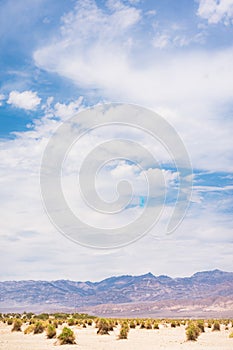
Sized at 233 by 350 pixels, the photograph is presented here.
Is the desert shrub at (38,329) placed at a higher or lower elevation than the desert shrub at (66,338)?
higher

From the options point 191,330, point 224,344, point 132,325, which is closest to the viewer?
point 224,344

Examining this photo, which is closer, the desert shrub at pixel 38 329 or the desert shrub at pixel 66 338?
the desert shrub at pixel 66 338

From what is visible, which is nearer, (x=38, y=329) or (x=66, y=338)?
(x=66, y=338)

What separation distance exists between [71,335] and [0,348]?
4664mm

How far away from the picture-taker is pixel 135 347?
2775cm

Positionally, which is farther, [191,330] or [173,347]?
[191,330]

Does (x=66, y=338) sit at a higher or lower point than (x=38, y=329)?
lower

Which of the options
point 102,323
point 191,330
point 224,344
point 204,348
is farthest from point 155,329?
point 204,348

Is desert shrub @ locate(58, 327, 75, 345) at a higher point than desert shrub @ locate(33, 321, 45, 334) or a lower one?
lower

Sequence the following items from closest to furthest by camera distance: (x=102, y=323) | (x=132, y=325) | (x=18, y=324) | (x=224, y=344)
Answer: (x=224, y=344), (x=102, y=323), (x=18, y=324), (x=132, y=325)

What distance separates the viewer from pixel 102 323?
132 feet

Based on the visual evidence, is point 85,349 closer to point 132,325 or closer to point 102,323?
point 102,323

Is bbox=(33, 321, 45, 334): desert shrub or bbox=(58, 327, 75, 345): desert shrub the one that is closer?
bbox=(58, 327, 75, 345): desert shrub

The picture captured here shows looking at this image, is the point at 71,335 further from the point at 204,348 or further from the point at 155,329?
the point at 155,329
